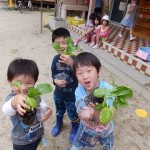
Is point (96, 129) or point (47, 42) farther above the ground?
point (96, 129)

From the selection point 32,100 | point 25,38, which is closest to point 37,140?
point 32,100

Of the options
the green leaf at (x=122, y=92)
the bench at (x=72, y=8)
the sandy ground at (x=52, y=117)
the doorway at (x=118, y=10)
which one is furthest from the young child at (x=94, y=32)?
the green leaf at (x=122, y=92)

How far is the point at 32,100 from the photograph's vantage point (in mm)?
1038

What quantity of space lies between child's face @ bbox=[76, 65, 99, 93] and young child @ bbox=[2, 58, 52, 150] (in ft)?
1.02

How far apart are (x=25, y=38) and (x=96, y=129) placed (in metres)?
5.04

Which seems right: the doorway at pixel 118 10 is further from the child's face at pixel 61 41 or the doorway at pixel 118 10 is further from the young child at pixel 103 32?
the child's face at pixel 61 41

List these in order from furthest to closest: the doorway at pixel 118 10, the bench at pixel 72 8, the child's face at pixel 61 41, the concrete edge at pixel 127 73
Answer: the doorway at pixel 118 10 → the bench at pixel 72 8 → the concrete edge at pixel 127 73 → the child's face at pixel 61 41

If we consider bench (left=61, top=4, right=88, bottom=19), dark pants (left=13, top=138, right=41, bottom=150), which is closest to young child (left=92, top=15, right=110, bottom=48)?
bench (left=61, top=4, right=88, bottom=19)

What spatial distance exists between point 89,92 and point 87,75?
0.54 ft

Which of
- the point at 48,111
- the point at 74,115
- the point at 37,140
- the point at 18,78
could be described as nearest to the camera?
the point at 18,78

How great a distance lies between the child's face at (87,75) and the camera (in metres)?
1.45

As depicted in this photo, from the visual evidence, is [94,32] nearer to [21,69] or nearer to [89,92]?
[89,92]

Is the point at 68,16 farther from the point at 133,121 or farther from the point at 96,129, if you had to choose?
the point at 96,129

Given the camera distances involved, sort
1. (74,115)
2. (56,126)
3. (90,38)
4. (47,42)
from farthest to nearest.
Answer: (47,42)
(90,38)
(56,126)
(74,115)
